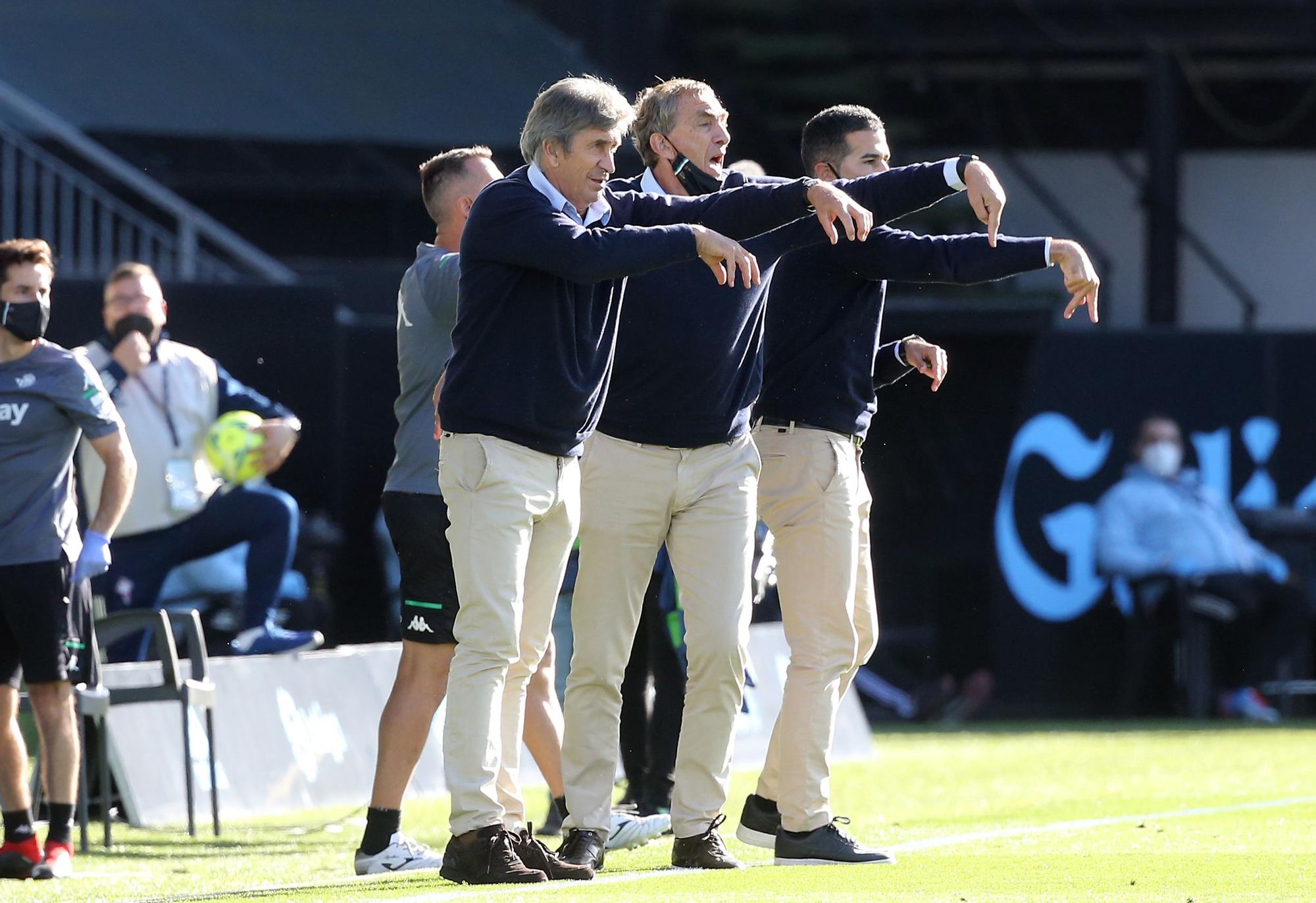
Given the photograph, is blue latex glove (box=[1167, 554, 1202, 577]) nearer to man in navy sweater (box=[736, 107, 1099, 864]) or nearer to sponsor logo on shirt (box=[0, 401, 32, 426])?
man in navy sweater (box=[736, 107, 1099, 864])

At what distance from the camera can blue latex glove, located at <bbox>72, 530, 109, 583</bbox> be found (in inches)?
278

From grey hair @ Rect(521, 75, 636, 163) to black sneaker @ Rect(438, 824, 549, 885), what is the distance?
1.70 metres

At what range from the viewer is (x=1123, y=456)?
14930mm

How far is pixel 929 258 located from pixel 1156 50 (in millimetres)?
11994

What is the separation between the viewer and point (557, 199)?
564 cm

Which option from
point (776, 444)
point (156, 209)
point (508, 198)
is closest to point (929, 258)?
point (776, 444)

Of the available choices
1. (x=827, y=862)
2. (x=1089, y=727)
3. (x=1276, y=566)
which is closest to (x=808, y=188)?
(x=827, y=862)

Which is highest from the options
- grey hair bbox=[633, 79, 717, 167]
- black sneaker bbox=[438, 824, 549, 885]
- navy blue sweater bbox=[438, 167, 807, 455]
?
grey hair bbox=[633, 79, 717, 167]

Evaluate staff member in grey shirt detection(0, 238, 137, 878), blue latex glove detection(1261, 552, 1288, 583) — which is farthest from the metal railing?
staff member in grey shirt detection(0, 238, 137, 878)

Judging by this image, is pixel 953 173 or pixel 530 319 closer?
pixel 530 319

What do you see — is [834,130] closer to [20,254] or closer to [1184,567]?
[20,254]

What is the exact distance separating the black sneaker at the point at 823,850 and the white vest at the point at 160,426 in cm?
422

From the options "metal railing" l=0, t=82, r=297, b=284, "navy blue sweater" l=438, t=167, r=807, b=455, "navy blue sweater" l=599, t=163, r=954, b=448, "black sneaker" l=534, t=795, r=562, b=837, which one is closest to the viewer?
"navy blue sweater" l=438, t=167, r=807, b=455

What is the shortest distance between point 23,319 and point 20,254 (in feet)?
0.75
